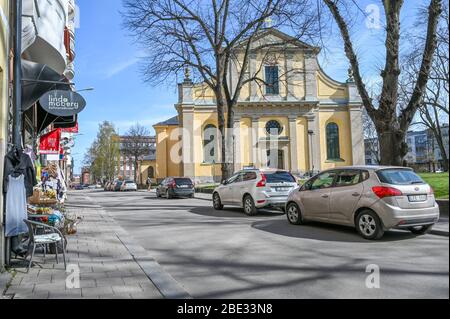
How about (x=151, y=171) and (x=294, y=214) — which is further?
(x=151, y=171)

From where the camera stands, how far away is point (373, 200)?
836cm

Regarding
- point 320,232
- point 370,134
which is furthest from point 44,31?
point 370,134

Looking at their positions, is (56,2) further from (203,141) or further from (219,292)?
(203,141)

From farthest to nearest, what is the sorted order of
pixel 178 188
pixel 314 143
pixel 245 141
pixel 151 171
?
1. pixel 151 171
2. pixel 314 143
3. pixel 245 141
4. pixel 178 188

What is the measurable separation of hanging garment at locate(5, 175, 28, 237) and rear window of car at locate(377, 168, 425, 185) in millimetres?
6838

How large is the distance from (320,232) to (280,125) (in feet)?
135

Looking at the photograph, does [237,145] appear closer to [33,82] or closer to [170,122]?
[170,122]

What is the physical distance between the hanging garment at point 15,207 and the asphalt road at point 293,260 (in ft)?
7.79

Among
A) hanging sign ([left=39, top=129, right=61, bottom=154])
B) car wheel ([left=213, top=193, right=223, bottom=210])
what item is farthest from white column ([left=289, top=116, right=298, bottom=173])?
car wheel ([left=213, top=193, right=223, bottom=210])

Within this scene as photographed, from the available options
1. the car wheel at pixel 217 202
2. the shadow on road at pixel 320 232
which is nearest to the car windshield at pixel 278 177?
the shadow on road at pixel 320 232

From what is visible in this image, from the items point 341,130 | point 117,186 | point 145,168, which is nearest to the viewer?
A: point 341,130

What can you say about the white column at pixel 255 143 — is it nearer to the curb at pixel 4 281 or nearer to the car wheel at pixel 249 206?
the car wheel at pixel 249 206

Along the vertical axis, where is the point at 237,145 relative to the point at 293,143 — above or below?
below

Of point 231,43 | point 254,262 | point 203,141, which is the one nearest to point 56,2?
point 254,262
